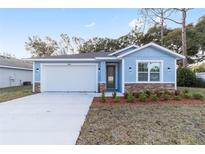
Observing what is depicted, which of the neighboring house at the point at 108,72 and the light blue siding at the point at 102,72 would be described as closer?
the neighboring house at the point at 108,72

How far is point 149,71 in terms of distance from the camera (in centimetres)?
1562

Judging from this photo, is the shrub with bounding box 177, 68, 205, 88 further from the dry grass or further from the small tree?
the small tree

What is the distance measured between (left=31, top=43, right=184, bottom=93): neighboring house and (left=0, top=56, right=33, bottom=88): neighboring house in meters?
7.29

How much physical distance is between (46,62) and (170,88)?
8.99m

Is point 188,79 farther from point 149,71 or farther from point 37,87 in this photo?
point 37,87

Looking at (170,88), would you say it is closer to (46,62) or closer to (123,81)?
(123,81)

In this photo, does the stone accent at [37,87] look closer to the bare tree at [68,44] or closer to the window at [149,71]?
the window at [149,71]

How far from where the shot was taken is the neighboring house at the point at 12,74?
76.2 ft

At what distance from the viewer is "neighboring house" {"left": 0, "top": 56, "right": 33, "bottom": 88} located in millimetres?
23230

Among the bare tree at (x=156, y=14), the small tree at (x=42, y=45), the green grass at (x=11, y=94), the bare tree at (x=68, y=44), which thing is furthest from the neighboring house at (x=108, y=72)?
the small tree at (x=42, y=45)

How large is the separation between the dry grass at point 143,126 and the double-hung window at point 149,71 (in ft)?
21.6

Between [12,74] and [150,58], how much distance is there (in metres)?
16.1

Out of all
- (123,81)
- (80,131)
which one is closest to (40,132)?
(80,131)

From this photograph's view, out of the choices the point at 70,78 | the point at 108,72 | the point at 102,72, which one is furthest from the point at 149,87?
the point at 70,78
